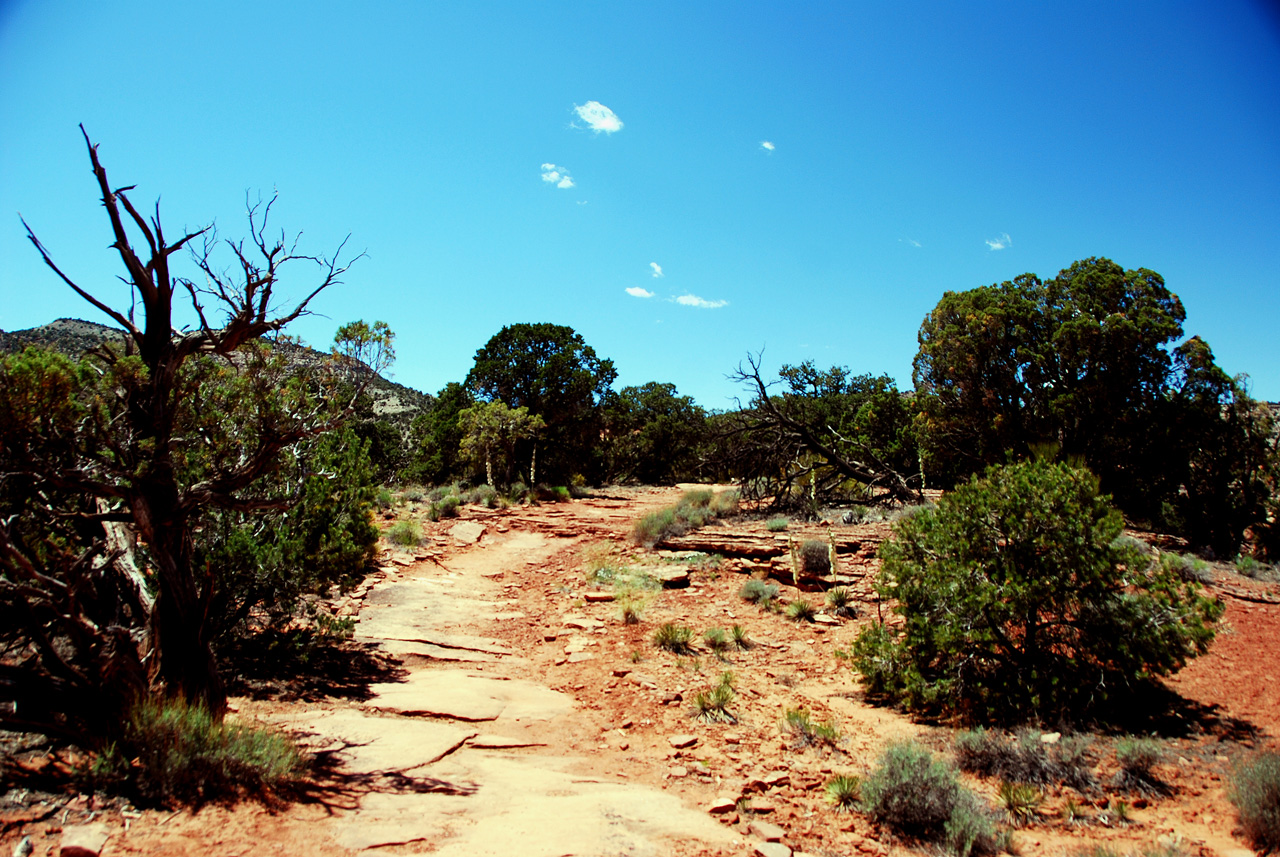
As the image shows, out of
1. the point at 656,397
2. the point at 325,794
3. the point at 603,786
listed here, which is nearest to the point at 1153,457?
the point at 603,786

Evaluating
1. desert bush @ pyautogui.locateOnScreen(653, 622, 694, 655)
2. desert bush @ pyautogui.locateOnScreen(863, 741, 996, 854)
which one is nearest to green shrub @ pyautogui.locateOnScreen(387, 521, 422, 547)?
desert bush @ pyautogui.locateOnScreen(653, 622, 694, 655)

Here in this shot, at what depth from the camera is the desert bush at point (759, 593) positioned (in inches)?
475

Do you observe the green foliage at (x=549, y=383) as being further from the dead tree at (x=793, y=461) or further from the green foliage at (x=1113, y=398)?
the green foliage at (x=1113, y=398)

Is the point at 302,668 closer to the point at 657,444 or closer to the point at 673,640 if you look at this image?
the point at 673,640

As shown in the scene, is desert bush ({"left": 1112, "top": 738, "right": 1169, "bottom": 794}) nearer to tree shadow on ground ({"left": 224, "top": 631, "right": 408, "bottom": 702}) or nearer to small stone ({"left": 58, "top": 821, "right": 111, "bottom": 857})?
small stone ({"left": 58, "top": 821, "right": 111, "bottom": 857})

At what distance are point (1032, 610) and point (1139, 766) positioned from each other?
1.93 m

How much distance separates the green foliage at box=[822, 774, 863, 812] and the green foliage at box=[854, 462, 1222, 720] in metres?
2.08

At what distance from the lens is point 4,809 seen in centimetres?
349

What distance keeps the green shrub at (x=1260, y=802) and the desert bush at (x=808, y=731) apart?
3.06m

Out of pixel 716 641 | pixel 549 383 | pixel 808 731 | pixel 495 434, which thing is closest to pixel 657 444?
pixel 549 383

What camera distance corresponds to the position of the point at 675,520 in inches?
677

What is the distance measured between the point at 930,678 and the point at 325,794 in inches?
248

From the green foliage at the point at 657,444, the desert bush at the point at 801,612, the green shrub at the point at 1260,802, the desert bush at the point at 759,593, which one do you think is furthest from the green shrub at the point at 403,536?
the green foliage at the point at 657,444

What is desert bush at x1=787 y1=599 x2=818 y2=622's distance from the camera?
37.2 feet
